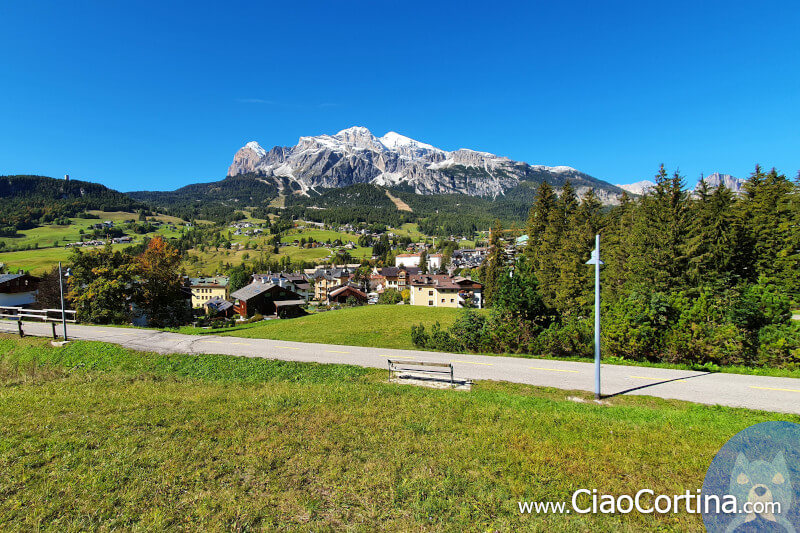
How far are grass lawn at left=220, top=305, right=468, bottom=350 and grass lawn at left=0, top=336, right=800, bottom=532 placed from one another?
12210 mm

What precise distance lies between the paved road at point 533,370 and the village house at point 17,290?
23.8m

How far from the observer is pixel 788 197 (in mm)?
27922

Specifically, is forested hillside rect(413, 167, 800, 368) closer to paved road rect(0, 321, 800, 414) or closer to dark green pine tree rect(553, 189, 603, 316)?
dark green pine tree rect(553, 189, 603, 316)

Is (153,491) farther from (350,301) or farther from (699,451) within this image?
(350,301)

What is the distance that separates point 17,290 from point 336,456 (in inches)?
2142

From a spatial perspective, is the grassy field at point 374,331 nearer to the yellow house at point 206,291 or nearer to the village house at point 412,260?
the yellow house at point 206,291

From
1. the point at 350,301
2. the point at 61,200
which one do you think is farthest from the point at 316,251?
the point at 61,200

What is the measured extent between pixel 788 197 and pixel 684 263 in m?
12.5

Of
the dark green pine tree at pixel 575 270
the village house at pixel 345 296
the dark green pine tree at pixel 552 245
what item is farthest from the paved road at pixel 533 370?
the village house at pixel 345 296

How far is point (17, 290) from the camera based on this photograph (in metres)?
40.5

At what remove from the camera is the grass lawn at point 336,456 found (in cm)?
482

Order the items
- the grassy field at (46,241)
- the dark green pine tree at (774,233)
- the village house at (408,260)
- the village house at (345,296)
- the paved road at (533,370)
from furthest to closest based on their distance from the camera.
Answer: the village house at (408,260) → the grassy field at (46,241) → the village house at (345,296) → the dark green pine tree at (774,233) → the paved road at (533,370)

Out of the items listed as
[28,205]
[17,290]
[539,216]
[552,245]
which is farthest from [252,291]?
[28,205]

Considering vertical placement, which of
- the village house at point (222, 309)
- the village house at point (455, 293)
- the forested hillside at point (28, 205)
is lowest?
the village house at point (222, 309)
